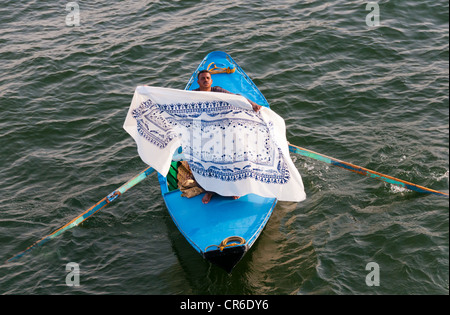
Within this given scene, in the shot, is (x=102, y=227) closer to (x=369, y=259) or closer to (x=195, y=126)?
(x=195, y=126)

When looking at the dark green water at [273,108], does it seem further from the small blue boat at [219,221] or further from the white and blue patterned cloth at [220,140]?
the white and blue patterned cloth at [220,140]

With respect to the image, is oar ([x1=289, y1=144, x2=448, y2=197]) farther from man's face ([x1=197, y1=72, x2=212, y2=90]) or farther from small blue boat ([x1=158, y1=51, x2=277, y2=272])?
man's face ([x1=197, y1=72, x2=212, y2=90])

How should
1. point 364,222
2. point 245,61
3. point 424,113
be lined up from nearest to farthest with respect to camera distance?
1. point 364,222
2. point 424,113
3. point 245,61

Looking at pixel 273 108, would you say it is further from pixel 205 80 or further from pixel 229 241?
pixel 229 241

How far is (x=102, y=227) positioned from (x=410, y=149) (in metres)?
6.51

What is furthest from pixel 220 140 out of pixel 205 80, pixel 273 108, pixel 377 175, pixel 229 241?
pixel 273 108

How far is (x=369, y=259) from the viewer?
9.60 metres

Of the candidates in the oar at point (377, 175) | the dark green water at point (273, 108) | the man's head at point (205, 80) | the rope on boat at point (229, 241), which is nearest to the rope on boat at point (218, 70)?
the dark green water at point (273, 108)

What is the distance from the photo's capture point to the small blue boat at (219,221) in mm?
9016

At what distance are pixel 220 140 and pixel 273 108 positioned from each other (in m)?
4.28

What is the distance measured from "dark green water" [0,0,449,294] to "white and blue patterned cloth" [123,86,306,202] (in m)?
1.35

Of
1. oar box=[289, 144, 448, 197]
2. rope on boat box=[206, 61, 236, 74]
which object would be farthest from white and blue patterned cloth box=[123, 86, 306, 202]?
rope on boat box=[206, 61, 236, 74]

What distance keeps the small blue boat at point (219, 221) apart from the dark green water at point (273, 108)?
0.69 metres
